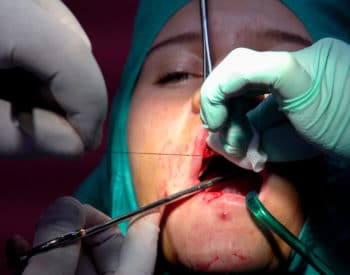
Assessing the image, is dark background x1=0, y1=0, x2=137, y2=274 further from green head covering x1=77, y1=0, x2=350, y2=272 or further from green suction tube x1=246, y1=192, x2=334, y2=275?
green suction tube x1=246, y1=192, x2=334, y2=275

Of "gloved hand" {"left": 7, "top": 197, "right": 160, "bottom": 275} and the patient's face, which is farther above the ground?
the patient's face

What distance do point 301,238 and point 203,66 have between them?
459 millimetres

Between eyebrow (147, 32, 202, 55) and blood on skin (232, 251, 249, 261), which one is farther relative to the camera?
eyebrow (147, 32, 202, 55)

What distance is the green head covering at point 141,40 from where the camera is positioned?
1250mm

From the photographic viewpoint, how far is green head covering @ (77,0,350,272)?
4.10ft

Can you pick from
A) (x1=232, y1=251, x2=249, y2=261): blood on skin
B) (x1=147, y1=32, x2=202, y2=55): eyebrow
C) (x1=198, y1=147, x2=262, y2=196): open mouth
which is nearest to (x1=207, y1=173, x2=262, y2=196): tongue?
(x1=198, y1=147, x2=262, y2=196): open mouth

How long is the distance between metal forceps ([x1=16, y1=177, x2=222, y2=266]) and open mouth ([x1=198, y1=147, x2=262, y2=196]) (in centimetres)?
3

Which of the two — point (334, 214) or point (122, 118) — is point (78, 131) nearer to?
point (122, 118)

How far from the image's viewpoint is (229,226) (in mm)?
995

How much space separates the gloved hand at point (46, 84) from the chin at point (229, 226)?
10.3 inches

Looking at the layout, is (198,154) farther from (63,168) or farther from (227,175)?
(63,168)

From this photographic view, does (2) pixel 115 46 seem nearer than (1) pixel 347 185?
No

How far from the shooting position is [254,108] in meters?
1.02

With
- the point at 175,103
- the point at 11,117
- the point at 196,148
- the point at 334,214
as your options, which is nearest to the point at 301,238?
the point at 334,214
